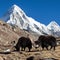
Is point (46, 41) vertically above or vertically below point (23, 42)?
above

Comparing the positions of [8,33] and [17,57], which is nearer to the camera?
[17,57]

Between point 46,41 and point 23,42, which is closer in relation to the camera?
point 23,42

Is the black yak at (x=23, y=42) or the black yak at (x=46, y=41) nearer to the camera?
the black yak at (x=23, y=42)

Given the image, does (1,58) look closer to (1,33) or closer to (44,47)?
(44,47)

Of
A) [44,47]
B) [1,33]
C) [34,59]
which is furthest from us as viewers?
[1,33]

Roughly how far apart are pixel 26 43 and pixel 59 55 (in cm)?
602

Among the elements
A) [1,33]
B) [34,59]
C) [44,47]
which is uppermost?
[1,33]

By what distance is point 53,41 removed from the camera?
39625 millimetres

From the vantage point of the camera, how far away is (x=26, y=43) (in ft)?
127

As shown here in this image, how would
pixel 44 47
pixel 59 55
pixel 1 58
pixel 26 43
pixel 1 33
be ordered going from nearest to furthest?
pixel 1 58, pixel 59 55, pixel 26 43, pixel 44 47, pixel 1 33

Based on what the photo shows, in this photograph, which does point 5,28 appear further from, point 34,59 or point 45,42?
point 34,59

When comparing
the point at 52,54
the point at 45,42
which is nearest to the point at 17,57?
the point at 52,54

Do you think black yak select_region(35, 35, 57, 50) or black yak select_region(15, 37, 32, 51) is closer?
black yak select_region(15, 37, 32, 51)

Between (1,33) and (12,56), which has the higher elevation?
(1,33)
